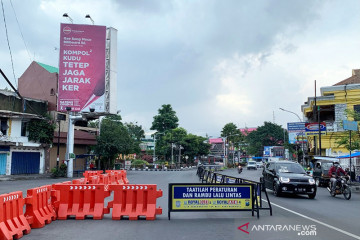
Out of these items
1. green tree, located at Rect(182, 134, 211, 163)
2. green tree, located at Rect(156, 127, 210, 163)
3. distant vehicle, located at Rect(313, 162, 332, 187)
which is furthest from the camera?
green tree, located at Rect(182, 134, 211, 163)

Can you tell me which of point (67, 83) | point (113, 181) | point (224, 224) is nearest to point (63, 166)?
point (67, 83)

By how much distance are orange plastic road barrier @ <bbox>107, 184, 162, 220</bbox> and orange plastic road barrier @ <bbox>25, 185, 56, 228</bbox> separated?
1.65 metres

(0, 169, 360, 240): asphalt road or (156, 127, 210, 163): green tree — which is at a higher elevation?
(156, 127, 210, 163): green tree

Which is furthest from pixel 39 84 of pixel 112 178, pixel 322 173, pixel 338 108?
pixel 338 108

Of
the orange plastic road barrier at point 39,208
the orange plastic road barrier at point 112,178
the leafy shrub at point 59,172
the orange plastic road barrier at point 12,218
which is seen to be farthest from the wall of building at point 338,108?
the orange plastic road barrier at point 12,218

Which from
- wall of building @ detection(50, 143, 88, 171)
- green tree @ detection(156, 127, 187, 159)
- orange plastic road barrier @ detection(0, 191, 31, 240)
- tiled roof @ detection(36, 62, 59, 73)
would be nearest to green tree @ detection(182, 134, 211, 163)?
green tree @ detection(156, 127, 187, 159)

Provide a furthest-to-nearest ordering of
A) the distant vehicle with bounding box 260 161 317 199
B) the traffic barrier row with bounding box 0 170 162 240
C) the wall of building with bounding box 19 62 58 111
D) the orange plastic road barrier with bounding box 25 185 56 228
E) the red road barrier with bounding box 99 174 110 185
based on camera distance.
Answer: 1. the wall of building with bounding box 19 62 58 111
2. the red road barrier with bounding box 99 174 110 185
3. the distant vehicle with bounding box 260 161 317 199
4. the traffic barrier row with bounding box 0 170 162 240
5. the orange plastic road barrier with bounding box 25 185 56 228

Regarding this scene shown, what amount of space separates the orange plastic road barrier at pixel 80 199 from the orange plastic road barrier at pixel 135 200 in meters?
0.36

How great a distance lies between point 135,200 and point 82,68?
27.4 metres

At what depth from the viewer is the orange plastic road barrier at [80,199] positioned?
949 cm

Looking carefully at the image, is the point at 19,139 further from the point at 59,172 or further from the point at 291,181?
the point at 291,181

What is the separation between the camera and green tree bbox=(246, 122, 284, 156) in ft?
325

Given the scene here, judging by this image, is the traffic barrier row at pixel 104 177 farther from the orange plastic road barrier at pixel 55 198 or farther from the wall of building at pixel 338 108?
the wall of building at pixel 338 108

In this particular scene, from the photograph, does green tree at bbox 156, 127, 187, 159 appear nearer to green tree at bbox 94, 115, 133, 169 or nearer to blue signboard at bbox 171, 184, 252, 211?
green tree at bbox 94, 115, 133, 169
